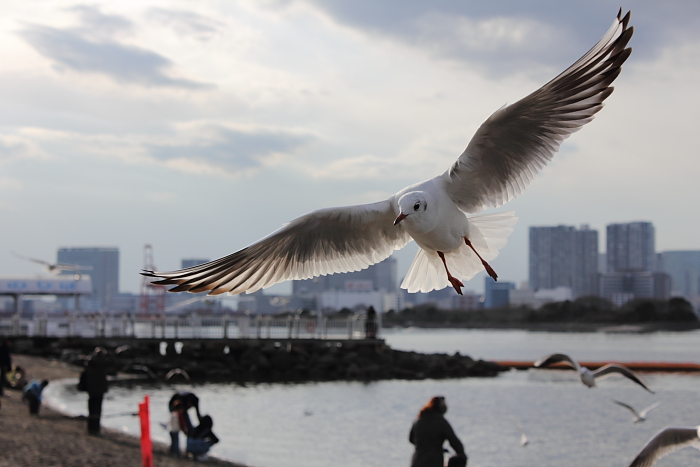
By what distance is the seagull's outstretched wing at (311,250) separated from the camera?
5.47 metres

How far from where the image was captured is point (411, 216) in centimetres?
459

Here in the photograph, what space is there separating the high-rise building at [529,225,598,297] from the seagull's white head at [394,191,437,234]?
153993 mm

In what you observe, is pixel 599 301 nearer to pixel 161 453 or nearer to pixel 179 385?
pixel 179 385

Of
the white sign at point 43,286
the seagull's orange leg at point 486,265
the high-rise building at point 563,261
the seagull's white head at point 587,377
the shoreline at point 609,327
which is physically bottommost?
the shoreline at point 609,327

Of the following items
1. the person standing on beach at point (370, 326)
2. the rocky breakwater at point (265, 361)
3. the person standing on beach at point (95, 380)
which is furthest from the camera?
the person standing on beach at point (370, 326)

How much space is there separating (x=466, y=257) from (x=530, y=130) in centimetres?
110

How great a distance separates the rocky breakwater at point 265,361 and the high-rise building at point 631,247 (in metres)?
133

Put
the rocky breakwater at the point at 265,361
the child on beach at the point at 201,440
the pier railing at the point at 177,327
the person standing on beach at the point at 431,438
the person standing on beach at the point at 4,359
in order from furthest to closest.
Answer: the pier railing at the point at 177,327, the rocky breakwater at the point at 265,361, the person standing on beach at the point at 4,359, the child on beach at the point at 201,440, the person standing on beach at the point at 431,438

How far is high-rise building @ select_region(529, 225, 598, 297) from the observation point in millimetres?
154625

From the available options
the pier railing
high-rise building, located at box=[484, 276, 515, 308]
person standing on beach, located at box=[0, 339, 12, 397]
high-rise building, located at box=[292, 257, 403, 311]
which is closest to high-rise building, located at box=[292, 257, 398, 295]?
high-rise building, located at box=[292, 257, 403, 311]

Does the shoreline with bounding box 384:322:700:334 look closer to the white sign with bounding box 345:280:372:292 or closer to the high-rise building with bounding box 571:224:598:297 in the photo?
the white sign with bounding box 345:280:372:292

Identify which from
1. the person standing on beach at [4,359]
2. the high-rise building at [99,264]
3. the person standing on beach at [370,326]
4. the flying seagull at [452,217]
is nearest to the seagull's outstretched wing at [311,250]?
the flying seagull at [452,217]

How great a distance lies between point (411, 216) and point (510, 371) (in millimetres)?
39732

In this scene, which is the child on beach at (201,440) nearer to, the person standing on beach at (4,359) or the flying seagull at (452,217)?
the person standing on beach at (4,359)
